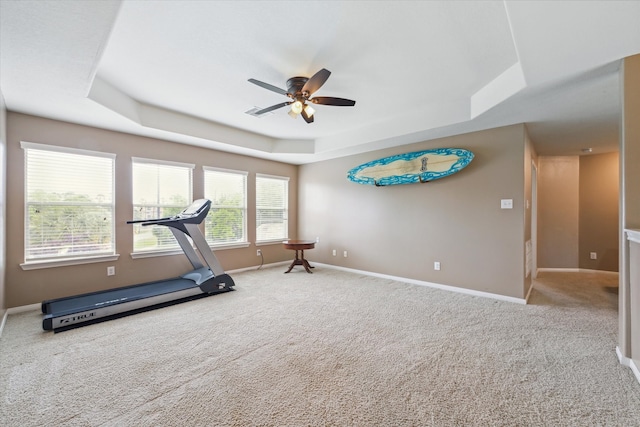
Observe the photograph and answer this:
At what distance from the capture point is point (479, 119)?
11.4 ft

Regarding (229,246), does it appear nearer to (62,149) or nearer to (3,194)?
(62,149)

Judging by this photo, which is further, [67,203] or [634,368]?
[67,203]

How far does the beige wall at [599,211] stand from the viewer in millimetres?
5160

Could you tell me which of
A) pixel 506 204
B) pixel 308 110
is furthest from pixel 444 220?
pixel 308 110

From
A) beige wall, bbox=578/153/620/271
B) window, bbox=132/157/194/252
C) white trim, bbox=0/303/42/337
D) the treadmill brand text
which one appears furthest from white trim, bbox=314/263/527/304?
white trim, bbox=0/303/42/337

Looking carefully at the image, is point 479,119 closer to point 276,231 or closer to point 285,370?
point 285,370

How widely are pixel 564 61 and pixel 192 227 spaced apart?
14.9 feet

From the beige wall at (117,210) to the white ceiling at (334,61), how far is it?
0.77 ft

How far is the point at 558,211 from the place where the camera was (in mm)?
5629

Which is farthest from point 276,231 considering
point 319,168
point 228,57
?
point 228,57

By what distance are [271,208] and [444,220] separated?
362cm

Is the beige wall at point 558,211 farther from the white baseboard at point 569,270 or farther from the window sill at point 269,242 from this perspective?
the window sill at point 269,242

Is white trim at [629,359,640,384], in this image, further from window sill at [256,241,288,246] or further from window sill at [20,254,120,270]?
window sill at [20,254,120,270]

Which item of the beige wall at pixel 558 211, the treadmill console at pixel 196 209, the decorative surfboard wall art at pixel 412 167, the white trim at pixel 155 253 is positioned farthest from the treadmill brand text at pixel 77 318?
the beige wall at pixel 558 211
